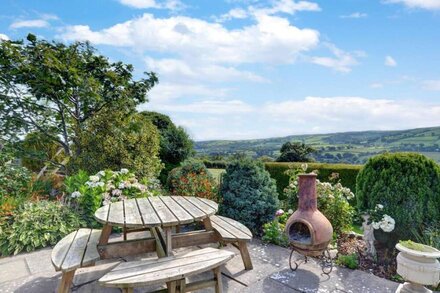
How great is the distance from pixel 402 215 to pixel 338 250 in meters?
0.96

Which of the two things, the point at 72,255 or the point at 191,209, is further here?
the point at 191,209

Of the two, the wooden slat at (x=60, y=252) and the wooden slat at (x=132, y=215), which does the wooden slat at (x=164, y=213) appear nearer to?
the wooden slat at (x=132, y=215)

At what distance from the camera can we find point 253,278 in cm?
315

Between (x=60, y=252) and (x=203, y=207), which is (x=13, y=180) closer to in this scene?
(x=60, y=252)

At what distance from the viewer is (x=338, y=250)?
3939mm

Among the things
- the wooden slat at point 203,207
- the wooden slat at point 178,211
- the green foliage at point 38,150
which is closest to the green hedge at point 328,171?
the wooden slat at point 203,207

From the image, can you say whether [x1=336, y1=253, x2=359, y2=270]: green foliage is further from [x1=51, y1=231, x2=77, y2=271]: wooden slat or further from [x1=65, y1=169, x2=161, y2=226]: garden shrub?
[x1=65, y1=169, x2=161, y2=226]: garden shrub

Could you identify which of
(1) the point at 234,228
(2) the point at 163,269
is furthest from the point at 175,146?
(2) the point at 163,269

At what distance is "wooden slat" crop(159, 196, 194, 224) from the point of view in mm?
2697

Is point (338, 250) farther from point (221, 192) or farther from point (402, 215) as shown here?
point (221, 192)

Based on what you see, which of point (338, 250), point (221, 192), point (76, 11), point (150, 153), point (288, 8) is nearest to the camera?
point (338, 250)

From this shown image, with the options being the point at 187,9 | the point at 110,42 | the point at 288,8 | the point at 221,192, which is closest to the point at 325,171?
the point at 221,192

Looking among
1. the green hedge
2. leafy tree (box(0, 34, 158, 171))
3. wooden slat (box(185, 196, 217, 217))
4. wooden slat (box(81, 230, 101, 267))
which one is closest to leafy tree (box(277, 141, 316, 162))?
the green hedge

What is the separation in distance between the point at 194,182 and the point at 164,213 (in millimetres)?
2720
